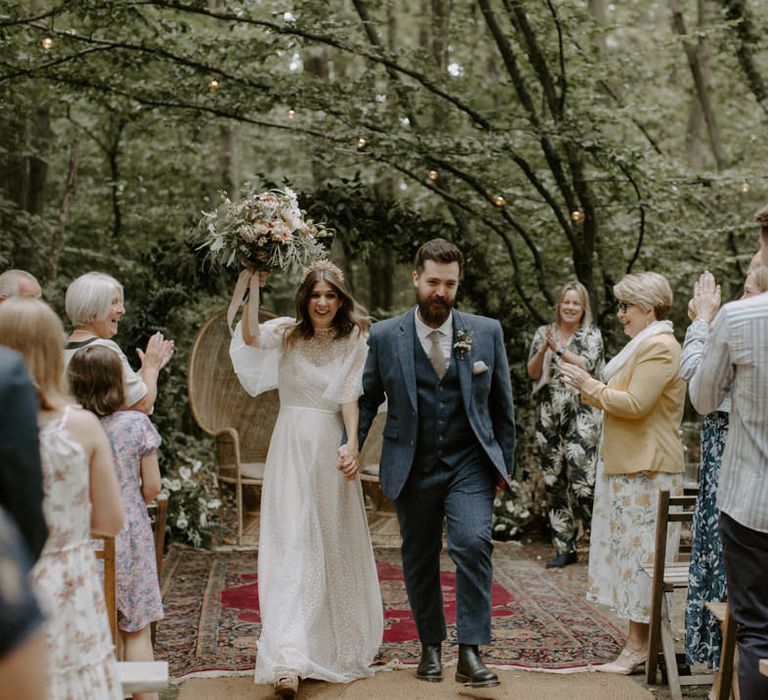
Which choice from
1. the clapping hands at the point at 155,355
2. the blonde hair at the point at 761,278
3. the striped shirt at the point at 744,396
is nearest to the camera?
the striped shirt at the point at 744,396

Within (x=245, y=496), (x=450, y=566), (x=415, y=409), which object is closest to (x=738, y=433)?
(x=415, y=409)

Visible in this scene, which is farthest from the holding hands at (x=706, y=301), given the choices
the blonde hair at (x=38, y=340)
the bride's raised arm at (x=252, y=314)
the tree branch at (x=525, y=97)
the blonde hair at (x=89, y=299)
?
the tree branch at (x=525, y=97)

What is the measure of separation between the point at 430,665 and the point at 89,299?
7.81 feet

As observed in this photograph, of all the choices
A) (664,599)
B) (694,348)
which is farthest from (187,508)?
(694,348)

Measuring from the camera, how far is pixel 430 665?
16.7 ft

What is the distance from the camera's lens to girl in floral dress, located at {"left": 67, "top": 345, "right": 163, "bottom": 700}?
411 centimetres

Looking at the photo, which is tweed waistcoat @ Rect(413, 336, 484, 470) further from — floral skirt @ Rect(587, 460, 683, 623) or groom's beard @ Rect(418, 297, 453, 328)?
floral skirt @ Rect(587, 460, 683, 623)

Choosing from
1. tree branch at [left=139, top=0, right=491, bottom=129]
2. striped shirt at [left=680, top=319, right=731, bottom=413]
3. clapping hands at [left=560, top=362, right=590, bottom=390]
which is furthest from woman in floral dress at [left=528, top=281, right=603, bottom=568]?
striped shirt at [left=680, top=319, right=731, bottom=413]

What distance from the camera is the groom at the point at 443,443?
16.1ft

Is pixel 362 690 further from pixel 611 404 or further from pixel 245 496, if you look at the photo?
pixel 245 496

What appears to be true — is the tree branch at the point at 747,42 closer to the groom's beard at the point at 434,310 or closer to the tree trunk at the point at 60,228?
the groom's beard at the point at 434,310

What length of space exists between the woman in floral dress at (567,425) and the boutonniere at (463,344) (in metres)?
2.98

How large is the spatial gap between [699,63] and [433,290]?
969 cm

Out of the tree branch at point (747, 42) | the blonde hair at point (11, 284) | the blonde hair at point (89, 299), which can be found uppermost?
the tree branch at point (747, 42)
